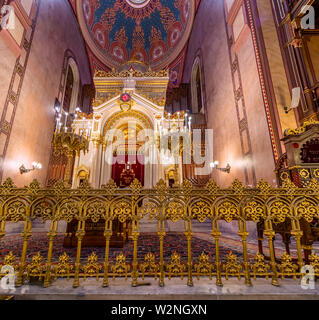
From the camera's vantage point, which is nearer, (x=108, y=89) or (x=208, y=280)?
(x=208, y=280)

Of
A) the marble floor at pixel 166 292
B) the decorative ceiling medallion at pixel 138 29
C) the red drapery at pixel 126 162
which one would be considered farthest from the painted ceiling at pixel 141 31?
the marble floor at pixel 166 292

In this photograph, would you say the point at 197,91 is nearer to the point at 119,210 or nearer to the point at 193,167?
the point at 193,167

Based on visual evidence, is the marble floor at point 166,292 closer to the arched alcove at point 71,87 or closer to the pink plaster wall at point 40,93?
the pink plaster wall at point 40,93

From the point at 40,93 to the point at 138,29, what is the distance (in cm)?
1300

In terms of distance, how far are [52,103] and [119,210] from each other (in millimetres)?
10463

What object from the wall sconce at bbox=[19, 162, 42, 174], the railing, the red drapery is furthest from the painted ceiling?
the railing

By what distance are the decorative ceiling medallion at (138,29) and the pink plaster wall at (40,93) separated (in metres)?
3.78

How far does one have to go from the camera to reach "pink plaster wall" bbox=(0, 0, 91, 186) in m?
7.21

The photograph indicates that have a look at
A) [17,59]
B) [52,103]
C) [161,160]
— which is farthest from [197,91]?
[17,59]

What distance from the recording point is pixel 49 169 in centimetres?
955

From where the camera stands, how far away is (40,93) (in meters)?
8.73

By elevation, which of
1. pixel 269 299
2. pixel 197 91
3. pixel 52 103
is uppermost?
pixel 197 91

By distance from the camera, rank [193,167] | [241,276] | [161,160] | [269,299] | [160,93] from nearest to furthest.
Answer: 1. [269,299]
2. [241,276]
3. [161,160]
4. [193,167]
5. [160,93]

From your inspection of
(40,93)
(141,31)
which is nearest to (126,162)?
(40,93)
